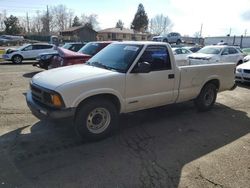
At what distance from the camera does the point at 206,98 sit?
22.3 feet

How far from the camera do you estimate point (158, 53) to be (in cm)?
549

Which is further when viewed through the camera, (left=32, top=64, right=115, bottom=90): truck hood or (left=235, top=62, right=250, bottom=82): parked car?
(left=235, top=62, right=250, bottom=82): parked car

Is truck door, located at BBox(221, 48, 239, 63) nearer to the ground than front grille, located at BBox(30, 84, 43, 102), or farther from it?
farther from it

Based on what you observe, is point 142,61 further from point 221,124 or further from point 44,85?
point 221,124

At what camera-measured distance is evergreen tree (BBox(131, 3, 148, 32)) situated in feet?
270

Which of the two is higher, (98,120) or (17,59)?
(17,59)

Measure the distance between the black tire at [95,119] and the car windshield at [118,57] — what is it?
2.60 ft

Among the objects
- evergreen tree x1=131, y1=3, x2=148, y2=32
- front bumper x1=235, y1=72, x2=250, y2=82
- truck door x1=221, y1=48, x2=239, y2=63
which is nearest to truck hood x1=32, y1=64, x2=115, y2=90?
front bumper x1=235, y1=72, x2=250, y2=82

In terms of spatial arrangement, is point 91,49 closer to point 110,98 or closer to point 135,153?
point 110,98

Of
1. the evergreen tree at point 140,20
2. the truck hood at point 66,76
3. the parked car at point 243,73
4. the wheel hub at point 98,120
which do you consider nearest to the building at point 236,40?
the evergreen tree at point 140,20

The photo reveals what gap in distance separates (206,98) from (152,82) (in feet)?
7.58

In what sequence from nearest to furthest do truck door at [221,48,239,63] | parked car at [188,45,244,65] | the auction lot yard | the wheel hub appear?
the auction lot yard
the wheel hub
parked car at [188,45,244,65]
truck door at [221,48,239,63]

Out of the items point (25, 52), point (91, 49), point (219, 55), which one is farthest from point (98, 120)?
point (25, 52)

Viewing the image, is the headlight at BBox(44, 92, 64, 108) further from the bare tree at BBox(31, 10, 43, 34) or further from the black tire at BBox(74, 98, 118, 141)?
the bare tree at BBox(31, 10, 43, 34)
